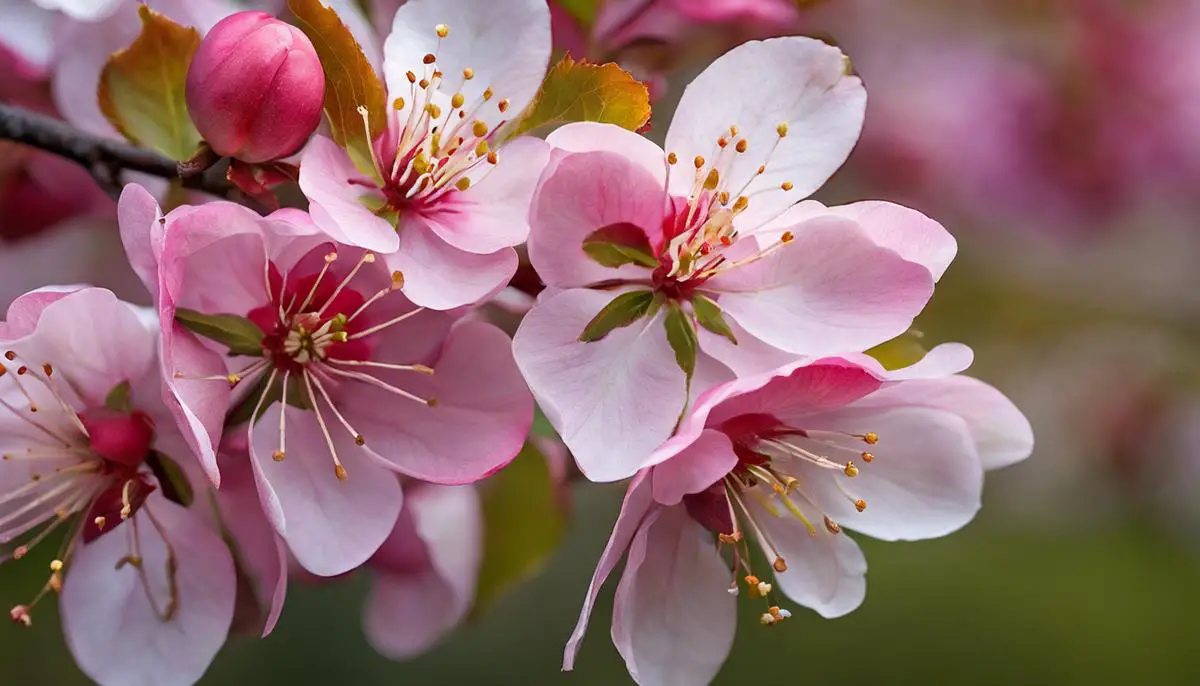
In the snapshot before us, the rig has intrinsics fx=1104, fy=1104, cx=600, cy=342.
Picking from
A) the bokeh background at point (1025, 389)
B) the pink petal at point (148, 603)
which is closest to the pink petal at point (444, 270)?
the pink petal at point (148, 603)

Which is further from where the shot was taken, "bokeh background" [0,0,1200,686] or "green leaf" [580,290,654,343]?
"bokeh background" [0,0,1200,686]

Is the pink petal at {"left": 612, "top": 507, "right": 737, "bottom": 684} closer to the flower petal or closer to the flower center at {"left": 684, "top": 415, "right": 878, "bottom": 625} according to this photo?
the flower center at {"left": 684, "top": 415, "right": 878, "bottom": 625}

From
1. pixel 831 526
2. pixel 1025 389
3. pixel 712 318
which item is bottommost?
pixel 1025 389

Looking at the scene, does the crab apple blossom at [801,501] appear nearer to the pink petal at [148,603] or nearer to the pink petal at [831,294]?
the pink petal at [831,294]

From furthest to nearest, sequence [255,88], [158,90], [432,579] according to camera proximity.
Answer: [432,579] → [158,90] → [255,88]

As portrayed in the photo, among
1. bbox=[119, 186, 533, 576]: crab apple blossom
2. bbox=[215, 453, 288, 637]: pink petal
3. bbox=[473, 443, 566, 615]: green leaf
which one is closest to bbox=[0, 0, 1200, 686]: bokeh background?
bbox=[473, 443, 566, 615]: green leaf

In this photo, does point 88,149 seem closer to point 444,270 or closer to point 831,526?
point 444,270

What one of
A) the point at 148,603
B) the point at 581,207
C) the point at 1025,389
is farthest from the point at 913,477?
the point at 1025,389
